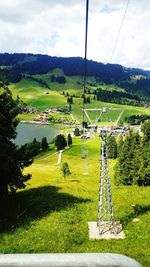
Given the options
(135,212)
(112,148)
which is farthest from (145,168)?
(112,148)

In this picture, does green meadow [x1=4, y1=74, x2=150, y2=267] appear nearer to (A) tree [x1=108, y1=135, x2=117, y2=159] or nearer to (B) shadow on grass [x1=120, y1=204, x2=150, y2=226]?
(B) shadow on grass [x1=120, y1=204, x2=150, y2=226]

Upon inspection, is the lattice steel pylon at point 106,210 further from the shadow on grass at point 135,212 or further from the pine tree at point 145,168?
the pine tree at point 145,168

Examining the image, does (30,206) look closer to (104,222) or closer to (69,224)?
(69,224)

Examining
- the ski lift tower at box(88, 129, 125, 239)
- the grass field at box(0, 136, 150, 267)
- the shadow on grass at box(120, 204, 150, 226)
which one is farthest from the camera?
the shadow on grass at box(120, 204, 150, 226)

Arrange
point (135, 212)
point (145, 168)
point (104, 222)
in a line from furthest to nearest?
point (145, 168)
point (135, 212)
point (104, 222)

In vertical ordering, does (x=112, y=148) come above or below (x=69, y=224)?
below

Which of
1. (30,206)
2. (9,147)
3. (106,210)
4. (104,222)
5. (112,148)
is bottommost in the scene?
(112,148)

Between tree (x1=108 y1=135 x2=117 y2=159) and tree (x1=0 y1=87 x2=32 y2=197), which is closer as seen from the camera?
tree (x1=0 y1=87 x2=32 y2=197)

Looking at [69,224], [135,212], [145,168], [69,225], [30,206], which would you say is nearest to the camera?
[69,225]

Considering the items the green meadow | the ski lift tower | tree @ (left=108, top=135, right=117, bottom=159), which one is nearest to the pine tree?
the green meadow
